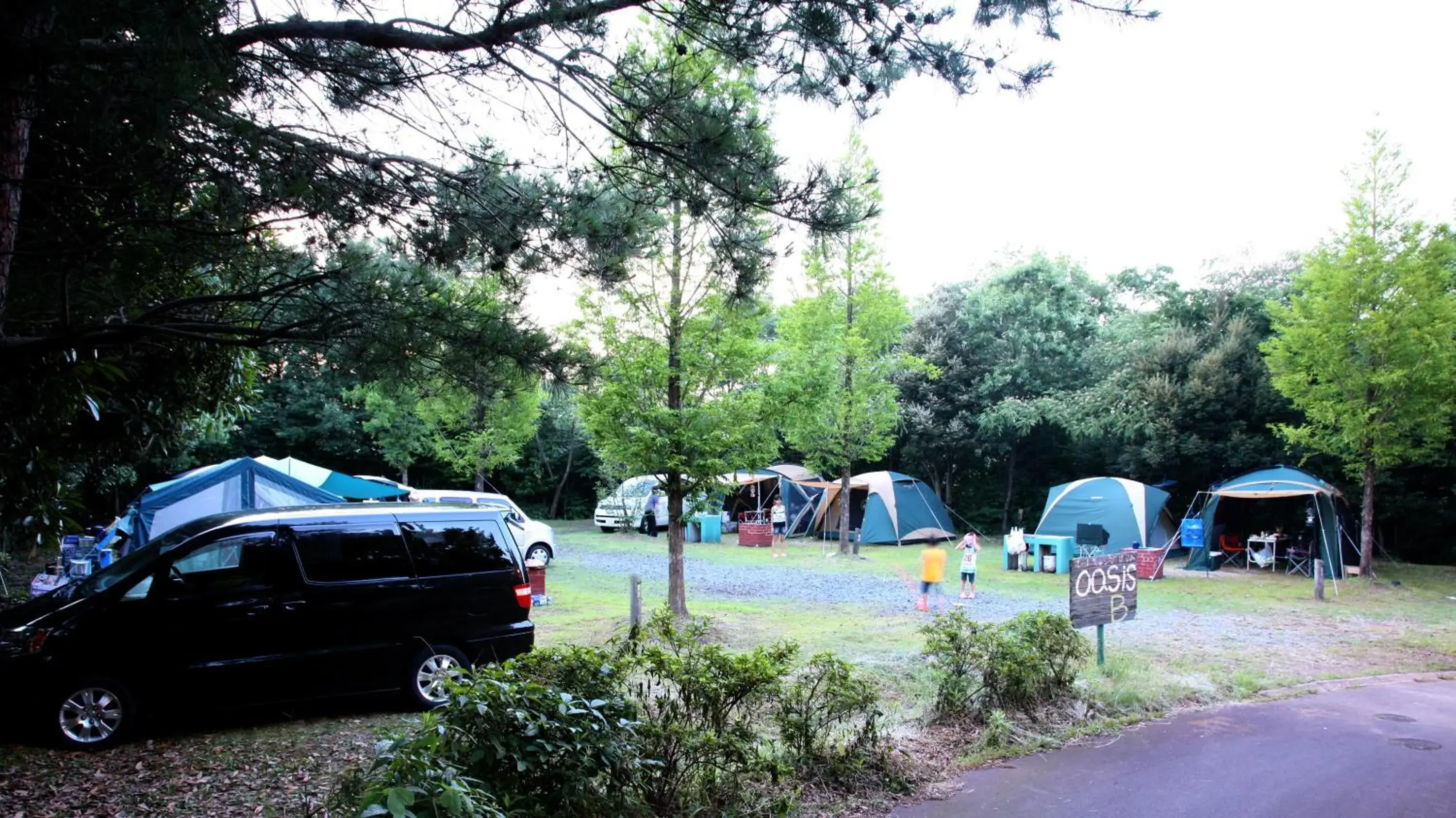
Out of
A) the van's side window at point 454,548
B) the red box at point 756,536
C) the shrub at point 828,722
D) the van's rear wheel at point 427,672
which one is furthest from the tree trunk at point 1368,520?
the van's rear wheel at point 427,672

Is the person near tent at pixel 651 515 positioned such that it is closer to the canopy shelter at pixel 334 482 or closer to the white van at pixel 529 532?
the white van at pixel 529 532

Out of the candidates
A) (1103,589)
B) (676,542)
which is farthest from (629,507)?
(1103,589)

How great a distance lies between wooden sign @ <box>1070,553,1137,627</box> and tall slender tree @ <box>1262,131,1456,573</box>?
33.0 feet

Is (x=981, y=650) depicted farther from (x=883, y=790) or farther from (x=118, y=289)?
(x=118, y=289)

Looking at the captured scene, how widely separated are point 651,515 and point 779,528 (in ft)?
11.8

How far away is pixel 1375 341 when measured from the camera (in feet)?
46.7

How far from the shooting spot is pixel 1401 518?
60.1 feet

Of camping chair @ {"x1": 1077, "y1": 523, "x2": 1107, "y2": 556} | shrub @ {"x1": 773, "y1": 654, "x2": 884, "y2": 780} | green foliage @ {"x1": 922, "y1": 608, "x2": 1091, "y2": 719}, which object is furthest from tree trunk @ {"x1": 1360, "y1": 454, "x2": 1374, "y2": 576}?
shrub @ {"x1": 773, "y1": 654, "x2": 884, "y2": 780}

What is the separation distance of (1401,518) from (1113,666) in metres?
16.0

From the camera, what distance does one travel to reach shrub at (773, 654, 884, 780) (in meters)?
4.43

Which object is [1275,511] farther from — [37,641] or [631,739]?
[37,641]

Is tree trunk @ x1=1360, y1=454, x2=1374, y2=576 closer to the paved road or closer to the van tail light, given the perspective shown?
the paved road

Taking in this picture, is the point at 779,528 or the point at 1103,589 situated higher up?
the point at 1103,589

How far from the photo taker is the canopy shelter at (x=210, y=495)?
511 inches
